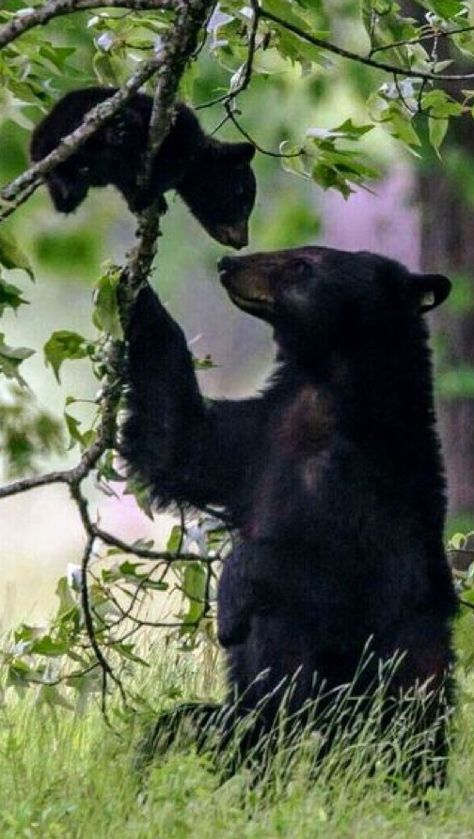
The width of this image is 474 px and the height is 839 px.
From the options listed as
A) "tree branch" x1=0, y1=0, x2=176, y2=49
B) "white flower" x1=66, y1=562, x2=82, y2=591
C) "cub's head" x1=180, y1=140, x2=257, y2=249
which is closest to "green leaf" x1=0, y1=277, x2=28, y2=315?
"tree branch" x1=0, y1=0, x2=176, y2=49

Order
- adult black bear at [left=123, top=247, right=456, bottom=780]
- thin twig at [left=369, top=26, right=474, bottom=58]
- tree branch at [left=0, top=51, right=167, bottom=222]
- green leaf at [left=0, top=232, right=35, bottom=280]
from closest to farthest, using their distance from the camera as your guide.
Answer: tree branch at [left=0, top=51, right=167, bottom=222], green leaf at [left=0, top=232, right=35, bottom=280], thin twig at [left=369, top=26, right=474, bottom=58], adult black bear at [left=123, top=247, right=456, bottom=780]

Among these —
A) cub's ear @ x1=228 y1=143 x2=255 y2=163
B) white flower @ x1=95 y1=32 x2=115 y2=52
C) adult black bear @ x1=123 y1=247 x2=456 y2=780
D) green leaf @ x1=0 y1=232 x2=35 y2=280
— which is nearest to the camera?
green leaf @ x1=0 y1=232 x2=35 y2=280

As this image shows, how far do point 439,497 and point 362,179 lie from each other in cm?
98

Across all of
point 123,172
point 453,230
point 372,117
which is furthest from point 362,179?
point 453,230

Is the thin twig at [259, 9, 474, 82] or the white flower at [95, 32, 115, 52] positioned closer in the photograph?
the thin twig at [259, 9, 474, 82]

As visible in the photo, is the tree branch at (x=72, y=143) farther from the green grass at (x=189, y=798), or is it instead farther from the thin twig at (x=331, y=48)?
the green grass at (x=189, y=798)

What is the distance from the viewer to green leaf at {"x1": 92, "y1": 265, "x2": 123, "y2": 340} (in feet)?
14.4

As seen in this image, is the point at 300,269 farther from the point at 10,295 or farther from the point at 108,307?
the point at 10,295

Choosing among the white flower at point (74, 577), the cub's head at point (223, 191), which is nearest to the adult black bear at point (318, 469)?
the cub's head at point (223, 191)

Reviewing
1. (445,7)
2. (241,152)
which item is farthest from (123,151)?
(445,7)

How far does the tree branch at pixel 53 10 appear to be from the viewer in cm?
396

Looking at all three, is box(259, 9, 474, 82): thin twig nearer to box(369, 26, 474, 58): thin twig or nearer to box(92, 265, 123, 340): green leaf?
box(369, 26, 474, 58): thin twig

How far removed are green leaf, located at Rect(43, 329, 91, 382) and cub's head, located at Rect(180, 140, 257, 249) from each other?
0.57m

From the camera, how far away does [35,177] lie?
4.08m
